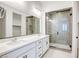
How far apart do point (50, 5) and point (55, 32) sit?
6.47 feet

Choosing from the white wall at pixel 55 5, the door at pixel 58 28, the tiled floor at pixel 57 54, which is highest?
the white wall at pixel 55 5

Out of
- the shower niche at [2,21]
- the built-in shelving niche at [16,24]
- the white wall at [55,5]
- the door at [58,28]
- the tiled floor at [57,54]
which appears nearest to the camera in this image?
the shower niche at [2,21]

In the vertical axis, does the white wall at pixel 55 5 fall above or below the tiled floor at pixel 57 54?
above

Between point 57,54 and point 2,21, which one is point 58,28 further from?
point 2,21

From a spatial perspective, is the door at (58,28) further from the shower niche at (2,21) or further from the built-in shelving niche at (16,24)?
the shower niche at (2,21)

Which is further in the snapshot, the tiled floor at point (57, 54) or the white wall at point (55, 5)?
the white wall at point (55, 5)

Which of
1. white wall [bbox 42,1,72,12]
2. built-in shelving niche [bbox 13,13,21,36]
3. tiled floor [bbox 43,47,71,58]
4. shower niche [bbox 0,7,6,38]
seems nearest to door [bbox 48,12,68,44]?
white wall [bbox 42,1,72,12]

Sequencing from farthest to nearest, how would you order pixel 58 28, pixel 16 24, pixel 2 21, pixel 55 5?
pixel 58 28 < pixel 55 5 < pixel 16 24 < pixel 2 21

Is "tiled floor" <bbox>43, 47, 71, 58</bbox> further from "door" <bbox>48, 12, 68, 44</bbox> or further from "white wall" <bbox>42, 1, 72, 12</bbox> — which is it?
"white wall" <bbox>42, 1, 72, 12</bbox>

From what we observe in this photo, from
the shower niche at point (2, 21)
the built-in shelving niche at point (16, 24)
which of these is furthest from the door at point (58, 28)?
the shower niche at point (2, 21)

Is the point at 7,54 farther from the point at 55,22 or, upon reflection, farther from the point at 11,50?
the point at 55,22

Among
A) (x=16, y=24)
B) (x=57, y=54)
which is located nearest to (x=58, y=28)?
(x=57, y=54)

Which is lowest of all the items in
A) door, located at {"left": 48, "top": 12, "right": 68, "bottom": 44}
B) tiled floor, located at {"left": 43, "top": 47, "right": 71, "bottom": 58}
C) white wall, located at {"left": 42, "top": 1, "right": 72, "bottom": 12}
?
tiled floor, located at {"left": 43, "top": 47, "right": 71, "bottom": 58}

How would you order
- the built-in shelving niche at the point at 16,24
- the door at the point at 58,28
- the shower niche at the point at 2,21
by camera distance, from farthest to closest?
the door at the point at 58,28
the built-in shelving niche at the point at 16,24
the shower niche at the point at 2,21
